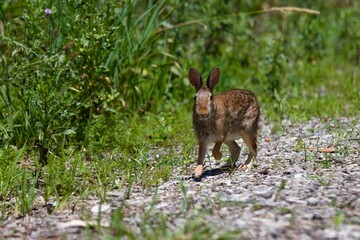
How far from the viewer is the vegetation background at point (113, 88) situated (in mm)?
5844

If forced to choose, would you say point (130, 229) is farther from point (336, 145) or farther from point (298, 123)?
point (298, 123)

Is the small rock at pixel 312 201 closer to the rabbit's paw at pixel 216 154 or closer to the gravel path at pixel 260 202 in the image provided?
the gravel path at pixel 260 202

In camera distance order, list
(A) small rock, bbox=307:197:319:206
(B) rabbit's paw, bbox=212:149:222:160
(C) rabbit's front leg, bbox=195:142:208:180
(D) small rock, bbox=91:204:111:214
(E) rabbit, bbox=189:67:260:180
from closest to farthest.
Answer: (A) small rock, bbox=307:197:319:206 → (D) small rock, bbox=91:204:111:214 → (C) rabbit's front leg, bbox=195:142:208:180 → (E) rabbit, bbox=189:67:260:180 → (B) rabbit's paw, bbox=212:149:222:160

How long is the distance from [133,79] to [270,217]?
396 centimetres

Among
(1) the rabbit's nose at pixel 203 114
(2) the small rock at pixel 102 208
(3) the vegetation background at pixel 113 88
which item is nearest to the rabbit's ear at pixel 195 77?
(1) the rabbit's nose at pixel 203 114

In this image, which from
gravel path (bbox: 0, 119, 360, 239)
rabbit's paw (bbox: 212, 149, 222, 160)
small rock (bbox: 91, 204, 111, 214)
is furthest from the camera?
rabbit's paw (bbox: 212, 149, 222, 160)

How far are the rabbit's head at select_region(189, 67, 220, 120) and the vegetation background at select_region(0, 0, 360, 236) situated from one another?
532 millimetres

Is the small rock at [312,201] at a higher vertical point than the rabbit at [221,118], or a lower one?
lower

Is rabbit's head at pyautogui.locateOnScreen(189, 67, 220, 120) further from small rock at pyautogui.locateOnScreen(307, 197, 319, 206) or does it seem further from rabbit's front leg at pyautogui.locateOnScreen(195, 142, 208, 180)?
small rock at pyautogui.locateOnScreen(307, 197, 319, 206)

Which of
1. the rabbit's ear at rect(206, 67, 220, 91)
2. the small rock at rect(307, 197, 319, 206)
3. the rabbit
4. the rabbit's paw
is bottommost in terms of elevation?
the rabbit's paw

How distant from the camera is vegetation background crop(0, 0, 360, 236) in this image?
5844mm

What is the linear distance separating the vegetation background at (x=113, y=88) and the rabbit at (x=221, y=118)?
0.36 metres

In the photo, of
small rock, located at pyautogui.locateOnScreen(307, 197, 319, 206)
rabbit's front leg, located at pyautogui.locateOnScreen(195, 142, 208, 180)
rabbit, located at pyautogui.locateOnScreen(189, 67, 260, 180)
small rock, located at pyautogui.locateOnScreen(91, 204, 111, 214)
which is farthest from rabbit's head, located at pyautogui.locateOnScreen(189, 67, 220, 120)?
small rock, located at pyautogui.locateOnScreen(307, 197, 319, 206)

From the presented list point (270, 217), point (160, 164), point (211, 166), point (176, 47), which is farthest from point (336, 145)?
point (176, 47)
